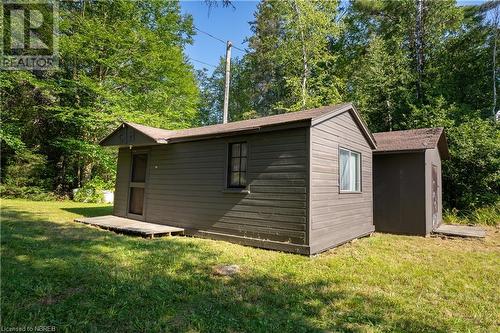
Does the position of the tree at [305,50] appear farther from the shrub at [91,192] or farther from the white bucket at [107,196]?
the shrub at [91,192]

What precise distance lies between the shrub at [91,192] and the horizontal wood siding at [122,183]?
221 inches

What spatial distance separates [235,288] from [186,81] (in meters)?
15.6

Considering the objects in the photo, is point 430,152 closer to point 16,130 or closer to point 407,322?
point 407,322

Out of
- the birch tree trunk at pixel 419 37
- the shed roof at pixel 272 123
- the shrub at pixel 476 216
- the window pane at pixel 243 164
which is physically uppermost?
the birch tree trunk at pixel 419 37

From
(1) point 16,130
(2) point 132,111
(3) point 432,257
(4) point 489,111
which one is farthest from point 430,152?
(1) point 16,130

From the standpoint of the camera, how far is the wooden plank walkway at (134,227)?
7.44 meters

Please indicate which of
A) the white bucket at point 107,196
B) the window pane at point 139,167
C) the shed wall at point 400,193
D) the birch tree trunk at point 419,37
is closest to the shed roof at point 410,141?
the shed wall at point 400,193

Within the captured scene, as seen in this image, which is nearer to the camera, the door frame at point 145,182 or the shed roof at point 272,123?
the shed roof at point 272,123

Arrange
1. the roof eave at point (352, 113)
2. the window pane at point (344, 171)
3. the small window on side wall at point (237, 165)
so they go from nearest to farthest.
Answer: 1. the roof eave at point (352, 113)
2. the small window on side wall at point (237, 165)
3. the window pane at point (344, 171)

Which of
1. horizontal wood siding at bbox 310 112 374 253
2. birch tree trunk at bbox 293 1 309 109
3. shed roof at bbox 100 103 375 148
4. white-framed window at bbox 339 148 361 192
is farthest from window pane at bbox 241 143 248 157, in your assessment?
birch tree trunk at bbox 293 1 309 109

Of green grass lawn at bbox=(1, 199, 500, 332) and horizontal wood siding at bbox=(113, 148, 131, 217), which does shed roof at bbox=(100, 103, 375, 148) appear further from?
green grass lawn at bbox=(1, 199, 500, 332)

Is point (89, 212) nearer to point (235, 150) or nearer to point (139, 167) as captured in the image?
point (139, 167)

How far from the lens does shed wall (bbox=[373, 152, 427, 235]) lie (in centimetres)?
884

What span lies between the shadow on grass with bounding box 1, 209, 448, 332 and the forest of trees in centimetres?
1078
